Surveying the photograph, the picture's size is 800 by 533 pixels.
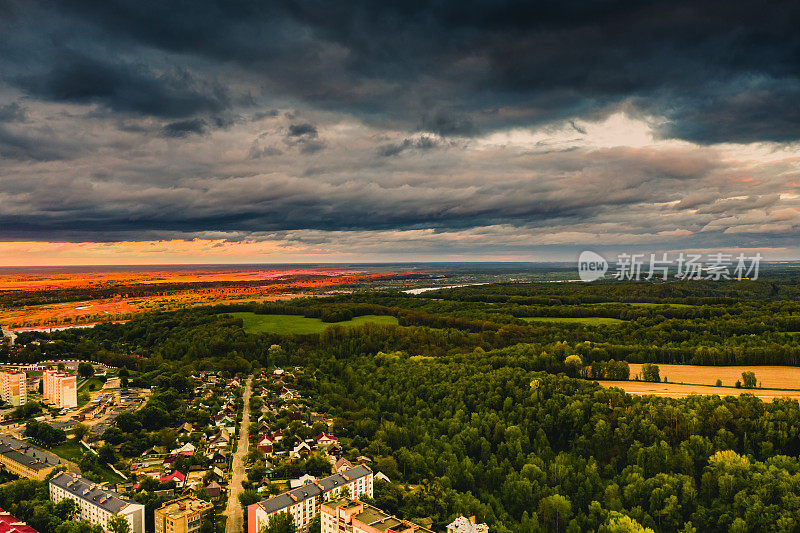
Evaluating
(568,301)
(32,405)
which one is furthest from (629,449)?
(568,301)

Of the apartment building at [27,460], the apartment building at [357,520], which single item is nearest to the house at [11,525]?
the apartment building at [27,460]

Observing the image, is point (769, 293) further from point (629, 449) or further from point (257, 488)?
point (257, 488)

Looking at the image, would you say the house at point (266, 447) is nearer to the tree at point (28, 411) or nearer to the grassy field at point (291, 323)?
the tree at point (28, 411)

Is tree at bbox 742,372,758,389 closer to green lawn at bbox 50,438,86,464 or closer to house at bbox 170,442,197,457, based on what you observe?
house at bbox 170,442,197,457

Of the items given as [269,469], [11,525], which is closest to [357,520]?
[269,469]

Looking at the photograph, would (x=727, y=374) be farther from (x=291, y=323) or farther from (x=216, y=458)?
(x=291, y=323)
